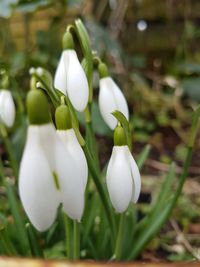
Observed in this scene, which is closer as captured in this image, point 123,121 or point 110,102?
point 123,121

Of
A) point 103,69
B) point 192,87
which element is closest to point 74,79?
point 103,69

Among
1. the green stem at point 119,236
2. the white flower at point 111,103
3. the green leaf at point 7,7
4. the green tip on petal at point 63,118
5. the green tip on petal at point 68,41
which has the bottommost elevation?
the green stem at point 119,236

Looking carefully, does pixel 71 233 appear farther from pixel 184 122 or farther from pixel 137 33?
pixel 137 33

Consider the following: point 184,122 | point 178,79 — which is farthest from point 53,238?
point 178,79

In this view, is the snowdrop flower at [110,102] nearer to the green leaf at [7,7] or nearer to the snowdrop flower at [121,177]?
the snowdrop flower at [121,177]

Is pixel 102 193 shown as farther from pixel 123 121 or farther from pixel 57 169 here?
pixel 57 169

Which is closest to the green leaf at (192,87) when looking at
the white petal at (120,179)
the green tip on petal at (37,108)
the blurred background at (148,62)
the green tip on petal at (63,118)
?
the blurred background at (148,62)

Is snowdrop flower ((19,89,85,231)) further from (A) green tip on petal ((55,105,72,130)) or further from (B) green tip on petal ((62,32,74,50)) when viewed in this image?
(B) green tip on petal ((62,32,74,50))

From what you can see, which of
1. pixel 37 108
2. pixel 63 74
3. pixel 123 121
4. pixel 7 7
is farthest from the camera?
pixel 7 7
